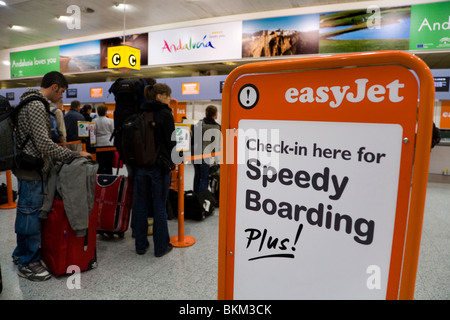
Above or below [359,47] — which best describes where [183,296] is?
below

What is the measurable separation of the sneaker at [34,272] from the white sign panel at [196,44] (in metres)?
6.94

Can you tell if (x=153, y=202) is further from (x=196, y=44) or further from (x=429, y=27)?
(x=429, y=27)

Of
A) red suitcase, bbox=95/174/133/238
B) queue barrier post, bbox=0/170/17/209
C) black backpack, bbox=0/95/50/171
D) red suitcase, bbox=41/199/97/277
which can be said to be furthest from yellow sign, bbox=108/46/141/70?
red suitcase, bbox=41/199/97/277

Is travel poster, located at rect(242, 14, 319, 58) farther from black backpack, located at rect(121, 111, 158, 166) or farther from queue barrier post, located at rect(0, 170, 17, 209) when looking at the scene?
queue barrier post, located at rect(0, 170, 17, 209)

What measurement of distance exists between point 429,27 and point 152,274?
24.1ft

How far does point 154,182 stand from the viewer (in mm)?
2777

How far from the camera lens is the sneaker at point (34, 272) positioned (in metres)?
2.39

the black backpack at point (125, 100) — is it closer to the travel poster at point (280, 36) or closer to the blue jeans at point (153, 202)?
the blue jeans at point (153, 202)

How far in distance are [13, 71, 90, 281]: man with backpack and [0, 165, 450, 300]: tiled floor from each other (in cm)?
15

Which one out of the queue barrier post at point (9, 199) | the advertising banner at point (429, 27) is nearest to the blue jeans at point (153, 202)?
the queue barrier post at point (9, 199)

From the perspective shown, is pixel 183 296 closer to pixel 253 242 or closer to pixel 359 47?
pixel 253 242

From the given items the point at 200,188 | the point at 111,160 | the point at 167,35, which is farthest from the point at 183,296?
the point at 167,35

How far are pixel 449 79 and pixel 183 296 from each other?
757cm

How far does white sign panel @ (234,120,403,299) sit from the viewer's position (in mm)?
857
